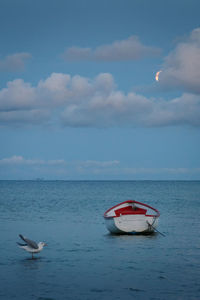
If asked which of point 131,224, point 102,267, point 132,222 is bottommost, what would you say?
point 102,267

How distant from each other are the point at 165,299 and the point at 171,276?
2.59 meters

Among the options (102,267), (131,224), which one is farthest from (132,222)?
(102,267)

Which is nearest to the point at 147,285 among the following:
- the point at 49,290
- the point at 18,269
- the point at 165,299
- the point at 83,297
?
the point at 165,299

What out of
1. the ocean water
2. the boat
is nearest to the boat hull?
the boat

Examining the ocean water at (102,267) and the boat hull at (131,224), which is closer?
the ocean water at (102,267)

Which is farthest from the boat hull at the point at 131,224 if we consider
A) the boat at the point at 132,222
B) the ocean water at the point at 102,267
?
the ocean water at the point at 102,267

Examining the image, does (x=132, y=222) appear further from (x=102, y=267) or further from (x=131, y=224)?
(x=102, y=267)

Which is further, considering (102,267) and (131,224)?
(131,224)

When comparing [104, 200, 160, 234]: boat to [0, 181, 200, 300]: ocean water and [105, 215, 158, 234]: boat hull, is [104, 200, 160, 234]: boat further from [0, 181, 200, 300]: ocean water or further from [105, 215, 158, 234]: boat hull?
[0, 181, 200, 300]: ocean water

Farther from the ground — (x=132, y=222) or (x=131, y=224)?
(x=132, y=222)

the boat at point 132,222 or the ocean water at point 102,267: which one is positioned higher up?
the boat at point 132,222

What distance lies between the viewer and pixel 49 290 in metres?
12.0

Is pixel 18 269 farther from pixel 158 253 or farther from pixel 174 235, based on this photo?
pixel 174 235

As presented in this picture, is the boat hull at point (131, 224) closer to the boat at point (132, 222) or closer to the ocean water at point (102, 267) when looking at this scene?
the boat at point (132, 222)
